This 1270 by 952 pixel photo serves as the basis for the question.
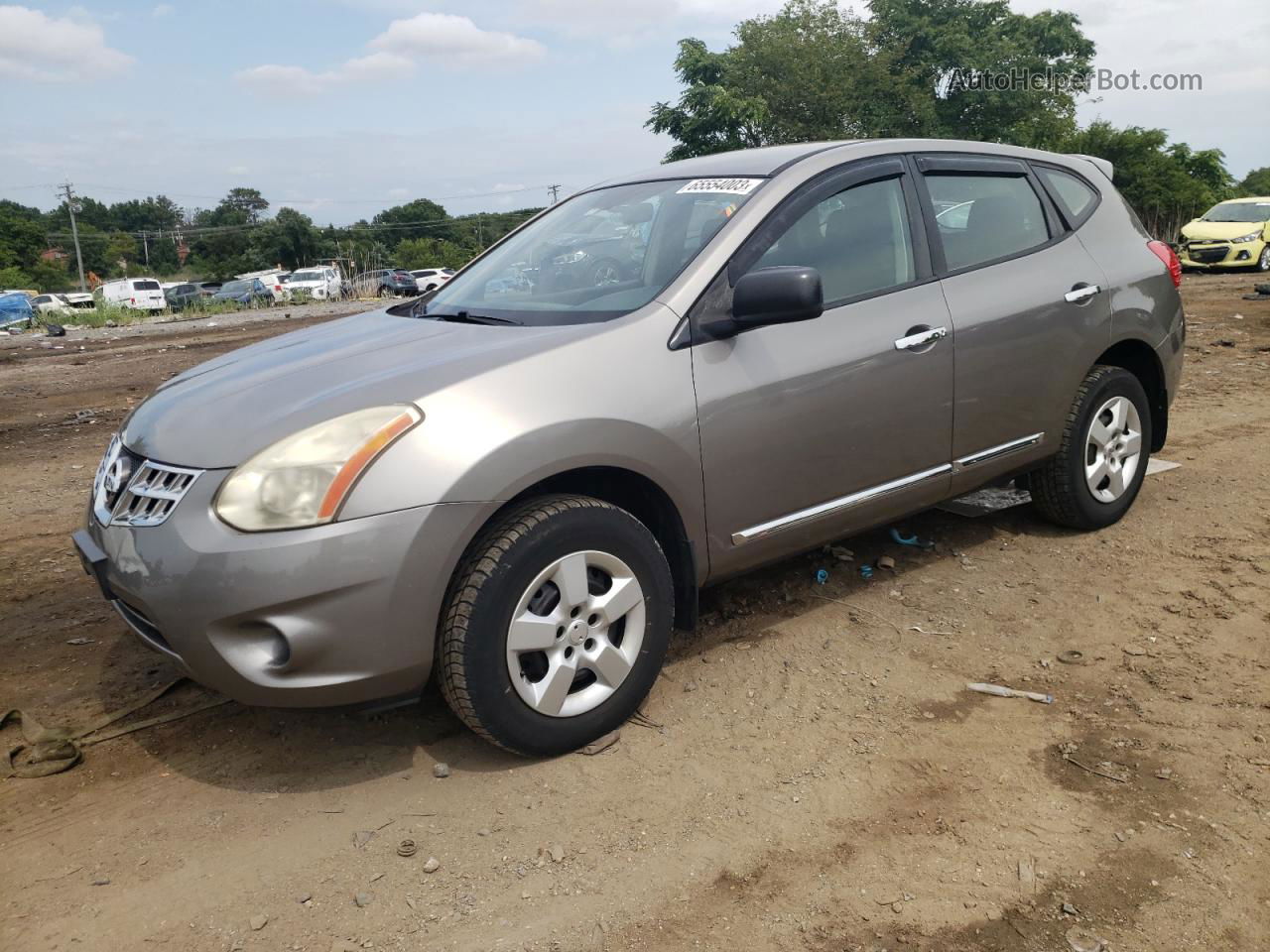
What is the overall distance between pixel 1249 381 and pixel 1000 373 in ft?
18.0

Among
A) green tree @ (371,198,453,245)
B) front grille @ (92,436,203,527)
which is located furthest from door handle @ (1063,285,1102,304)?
green tree @ (371,198,453,245)

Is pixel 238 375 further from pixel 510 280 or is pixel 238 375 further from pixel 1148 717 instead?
pixel 1148 717

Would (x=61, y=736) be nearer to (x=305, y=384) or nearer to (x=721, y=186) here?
(x=305, y=384)

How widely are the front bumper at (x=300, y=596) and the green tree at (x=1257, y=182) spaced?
4614 centimetres

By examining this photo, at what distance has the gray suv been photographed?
2.55 m

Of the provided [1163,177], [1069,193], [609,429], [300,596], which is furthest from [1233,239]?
[300,596]

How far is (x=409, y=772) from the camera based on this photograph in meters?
2.91

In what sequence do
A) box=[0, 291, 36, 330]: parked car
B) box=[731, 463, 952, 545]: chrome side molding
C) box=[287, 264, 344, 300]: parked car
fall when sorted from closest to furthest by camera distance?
box=[731, 463, 952, 545]: chrome side molding
box=[0, 291, 36, 330]: parked car
box=[287, 264, 344, 300]: parked car

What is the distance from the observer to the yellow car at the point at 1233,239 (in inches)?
770

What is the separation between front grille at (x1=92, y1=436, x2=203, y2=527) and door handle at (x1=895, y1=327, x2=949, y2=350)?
92.1 inches

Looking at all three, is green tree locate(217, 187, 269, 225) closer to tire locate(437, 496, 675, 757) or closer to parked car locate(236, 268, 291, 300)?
parked car locate(236, 268, 291, 300)

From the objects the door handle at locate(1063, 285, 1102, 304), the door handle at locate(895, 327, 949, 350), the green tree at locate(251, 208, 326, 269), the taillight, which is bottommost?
the door handle at locate(895, 327, 949, 350)

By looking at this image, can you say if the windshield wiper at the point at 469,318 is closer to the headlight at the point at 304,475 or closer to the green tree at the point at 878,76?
the headlight at the point at 304,475

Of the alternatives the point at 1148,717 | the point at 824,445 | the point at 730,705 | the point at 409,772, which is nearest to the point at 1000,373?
the point at 824,445
